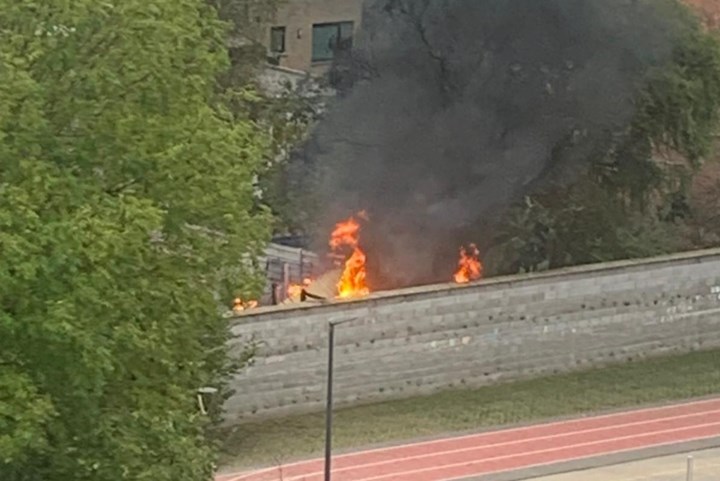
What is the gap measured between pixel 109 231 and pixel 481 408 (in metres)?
18.0

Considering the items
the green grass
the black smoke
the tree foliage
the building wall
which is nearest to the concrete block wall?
the green grass

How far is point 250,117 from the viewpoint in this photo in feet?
150

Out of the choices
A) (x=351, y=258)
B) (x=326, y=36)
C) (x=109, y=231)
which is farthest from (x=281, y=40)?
(x=109, y=231)

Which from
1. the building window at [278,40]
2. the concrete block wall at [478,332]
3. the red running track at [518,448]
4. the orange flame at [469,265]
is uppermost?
the building window at [278,40]

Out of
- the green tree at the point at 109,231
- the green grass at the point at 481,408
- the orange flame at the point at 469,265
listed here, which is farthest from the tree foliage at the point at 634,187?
the green tree at the point at 109,231

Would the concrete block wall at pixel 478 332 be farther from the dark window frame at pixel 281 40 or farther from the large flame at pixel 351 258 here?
the dark window frame at pixel 281 40

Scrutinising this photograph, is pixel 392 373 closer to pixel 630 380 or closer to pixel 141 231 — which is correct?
pixel 630 380

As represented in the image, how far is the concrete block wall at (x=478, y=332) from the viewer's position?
39.2 metres

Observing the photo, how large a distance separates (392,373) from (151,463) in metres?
16.6

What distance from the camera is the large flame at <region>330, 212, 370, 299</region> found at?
43469 millimetres

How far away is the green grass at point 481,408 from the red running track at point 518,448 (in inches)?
18.4

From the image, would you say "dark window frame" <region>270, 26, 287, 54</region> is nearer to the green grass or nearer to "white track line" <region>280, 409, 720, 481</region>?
the green grass

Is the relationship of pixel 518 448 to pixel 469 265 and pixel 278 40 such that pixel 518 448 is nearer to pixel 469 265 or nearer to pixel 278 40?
pixel 469 265

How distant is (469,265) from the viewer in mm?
44562
